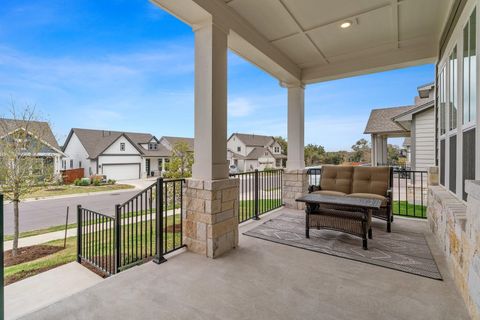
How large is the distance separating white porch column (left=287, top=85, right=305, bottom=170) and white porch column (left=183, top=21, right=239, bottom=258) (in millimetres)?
2463

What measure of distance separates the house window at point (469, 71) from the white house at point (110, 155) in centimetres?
1637

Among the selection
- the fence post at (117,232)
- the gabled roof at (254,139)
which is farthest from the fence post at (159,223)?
the gabled roof at (254,139)

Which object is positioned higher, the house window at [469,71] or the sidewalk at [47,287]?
the house window at [469,71]

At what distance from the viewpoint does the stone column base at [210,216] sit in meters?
2.47

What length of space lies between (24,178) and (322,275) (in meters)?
6.53

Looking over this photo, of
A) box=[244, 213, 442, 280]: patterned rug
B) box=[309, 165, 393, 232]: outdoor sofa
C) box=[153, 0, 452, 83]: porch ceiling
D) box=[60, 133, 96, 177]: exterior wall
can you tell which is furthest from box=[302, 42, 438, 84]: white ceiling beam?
box=[60, 133, 96, 177]: exterior wall

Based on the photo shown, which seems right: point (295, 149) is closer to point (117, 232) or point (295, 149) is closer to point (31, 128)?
point (117, 232)

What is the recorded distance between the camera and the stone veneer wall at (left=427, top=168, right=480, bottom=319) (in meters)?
1.33

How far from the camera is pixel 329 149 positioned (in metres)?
15.9

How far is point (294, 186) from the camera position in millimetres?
4777

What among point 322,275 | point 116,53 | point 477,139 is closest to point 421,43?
point 477,139

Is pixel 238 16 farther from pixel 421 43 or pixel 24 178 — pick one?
pixel 24 178

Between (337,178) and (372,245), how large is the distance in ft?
5.49

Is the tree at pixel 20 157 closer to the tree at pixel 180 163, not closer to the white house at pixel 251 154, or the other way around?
the tree at pixel 180 163
